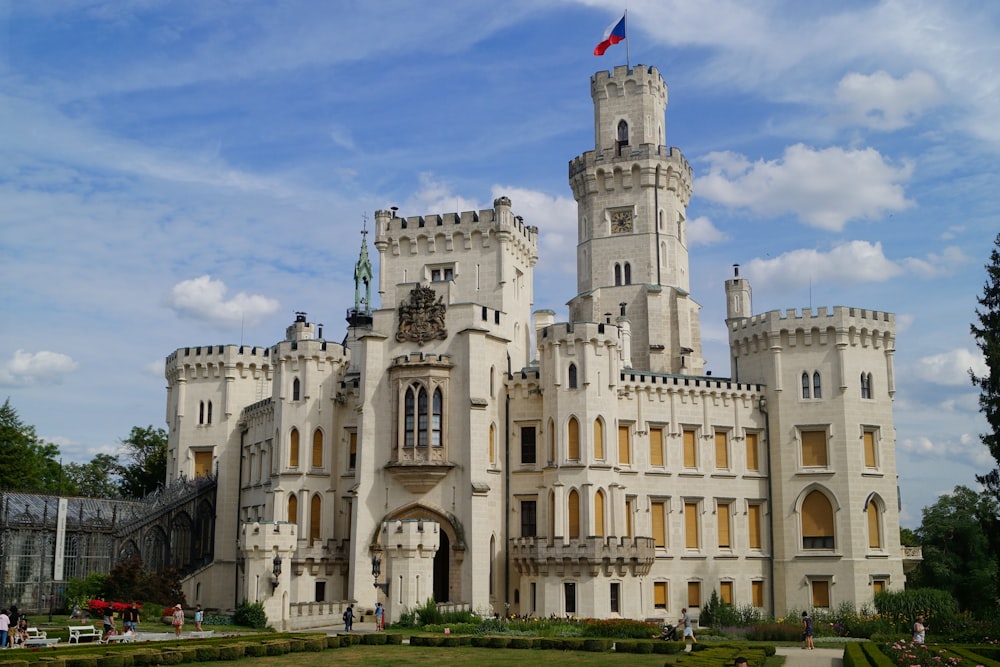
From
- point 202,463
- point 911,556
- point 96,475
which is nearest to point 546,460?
point 911,556

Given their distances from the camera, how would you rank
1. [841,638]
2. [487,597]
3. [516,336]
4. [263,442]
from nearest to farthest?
[841,638]
[487,597]
[516,336]
[263,442]

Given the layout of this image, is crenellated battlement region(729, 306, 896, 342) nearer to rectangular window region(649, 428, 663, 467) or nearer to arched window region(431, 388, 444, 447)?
rectangular window region(649, 428, 663, 467)

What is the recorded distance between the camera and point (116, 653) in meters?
30.0

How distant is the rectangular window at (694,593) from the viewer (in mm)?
54500

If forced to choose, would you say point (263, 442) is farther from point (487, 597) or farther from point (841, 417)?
point (841, 417)

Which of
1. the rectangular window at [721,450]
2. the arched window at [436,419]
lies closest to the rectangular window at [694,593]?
the rectangular window at [721,450]

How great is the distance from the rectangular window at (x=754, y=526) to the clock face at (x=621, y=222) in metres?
19.5

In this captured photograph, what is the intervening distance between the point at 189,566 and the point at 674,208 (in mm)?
38794

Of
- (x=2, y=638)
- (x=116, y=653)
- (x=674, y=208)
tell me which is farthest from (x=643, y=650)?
(x=674, y=208)

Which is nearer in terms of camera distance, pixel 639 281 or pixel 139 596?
pixel 139 596

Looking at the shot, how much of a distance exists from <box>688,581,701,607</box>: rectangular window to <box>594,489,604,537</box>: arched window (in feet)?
23.0

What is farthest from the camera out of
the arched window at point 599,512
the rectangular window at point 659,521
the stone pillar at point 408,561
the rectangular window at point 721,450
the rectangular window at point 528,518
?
the rectangular window at point 721,450

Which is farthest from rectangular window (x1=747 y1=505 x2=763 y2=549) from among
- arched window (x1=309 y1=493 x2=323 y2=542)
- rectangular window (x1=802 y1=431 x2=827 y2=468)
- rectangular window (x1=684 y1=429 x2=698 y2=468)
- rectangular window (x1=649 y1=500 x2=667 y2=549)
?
arched window (x1=309 y1=493 x2=323 y2=542)

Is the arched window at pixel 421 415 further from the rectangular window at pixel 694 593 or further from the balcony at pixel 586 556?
the rectangular window at pixel 694 593
